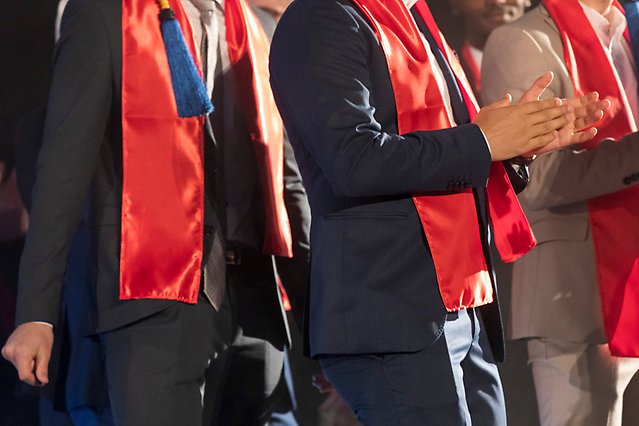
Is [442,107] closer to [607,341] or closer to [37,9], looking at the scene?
[607,341]

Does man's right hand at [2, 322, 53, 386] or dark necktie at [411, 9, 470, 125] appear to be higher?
dark necktie at [411, 9, 470, 125]

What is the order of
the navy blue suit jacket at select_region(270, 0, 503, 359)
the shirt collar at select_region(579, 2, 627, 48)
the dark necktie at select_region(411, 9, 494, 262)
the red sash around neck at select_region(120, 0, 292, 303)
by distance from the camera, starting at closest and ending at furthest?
the navy blue suit jacket at select_region(270, 0, 503, 359) → the dark necktie at select_region(411, 9, 494, 262) → the red sash around neck at select_region(120, 0, 292, 303) → the shirt collar at select_region(579, 2, 627, 48)

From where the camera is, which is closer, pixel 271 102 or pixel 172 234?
pixel 172 234

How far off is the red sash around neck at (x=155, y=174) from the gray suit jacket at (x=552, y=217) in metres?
0.77

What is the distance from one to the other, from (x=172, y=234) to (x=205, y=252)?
68 millimetres

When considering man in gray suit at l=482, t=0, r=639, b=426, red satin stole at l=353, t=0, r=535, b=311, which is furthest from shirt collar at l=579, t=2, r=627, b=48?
red satin stole at l=353, t=0, r=535, b=311

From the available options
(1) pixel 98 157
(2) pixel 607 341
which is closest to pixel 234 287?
(1) pixel 98 157

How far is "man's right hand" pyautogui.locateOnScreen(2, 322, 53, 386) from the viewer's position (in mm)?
1567

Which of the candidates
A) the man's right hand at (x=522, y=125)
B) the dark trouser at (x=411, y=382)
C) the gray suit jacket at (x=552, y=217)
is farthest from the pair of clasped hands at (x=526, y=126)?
the gray suit jacket at (x=552, y=217)

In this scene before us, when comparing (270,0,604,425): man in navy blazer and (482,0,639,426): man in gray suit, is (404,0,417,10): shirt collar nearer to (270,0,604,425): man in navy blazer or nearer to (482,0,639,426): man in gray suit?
(270,0,604,425): man in navy blazer

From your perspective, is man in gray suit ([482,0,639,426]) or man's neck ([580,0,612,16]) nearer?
man in gray suit ([482,0,639,426])

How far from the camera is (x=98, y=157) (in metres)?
1.76

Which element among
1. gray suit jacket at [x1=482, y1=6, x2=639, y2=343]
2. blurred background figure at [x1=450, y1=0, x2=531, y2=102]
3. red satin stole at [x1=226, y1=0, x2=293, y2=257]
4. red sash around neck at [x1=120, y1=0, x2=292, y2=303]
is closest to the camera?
red sash around neck at [x1=120, y1=0, x2=292, y2=303]

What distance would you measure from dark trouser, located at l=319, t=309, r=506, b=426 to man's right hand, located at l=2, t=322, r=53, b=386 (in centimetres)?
46
